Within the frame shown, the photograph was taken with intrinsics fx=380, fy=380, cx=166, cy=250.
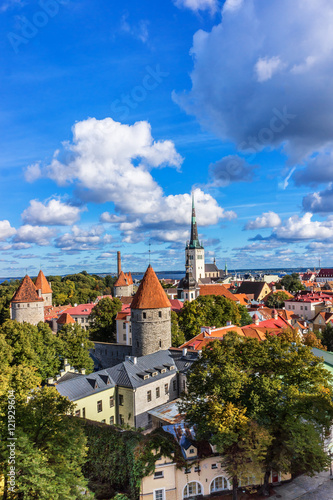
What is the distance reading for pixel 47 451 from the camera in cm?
1460

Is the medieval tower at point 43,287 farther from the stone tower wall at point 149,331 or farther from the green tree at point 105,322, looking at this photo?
the stone tower wall at point 149,331

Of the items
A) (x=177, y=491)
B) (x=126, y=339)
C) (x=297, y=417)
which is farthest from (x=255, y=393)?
(x=126, y=339)

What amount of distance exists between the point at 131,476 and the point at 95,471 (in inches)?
76.8

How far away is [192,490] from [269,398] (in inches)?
269

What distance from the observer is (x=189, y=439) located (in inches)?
799

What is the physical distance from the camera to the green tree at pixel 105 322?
157ft

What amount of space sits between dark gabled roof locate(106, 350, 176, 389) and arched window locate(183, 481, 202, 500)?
8.62 meters

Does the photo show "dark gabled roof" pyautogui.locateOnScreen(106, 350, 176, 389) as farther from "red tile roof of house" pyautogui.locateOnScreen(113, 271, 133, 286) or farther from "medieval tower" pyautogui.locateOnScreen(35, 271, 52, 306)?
"red tile roof of house" pyautogui.locateOnScreen(113, 271, 133, 286)

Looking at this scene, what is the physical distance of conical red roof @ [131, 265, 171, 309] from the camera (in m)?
35.8

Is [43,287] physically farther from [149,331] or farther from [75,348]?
[149,331]

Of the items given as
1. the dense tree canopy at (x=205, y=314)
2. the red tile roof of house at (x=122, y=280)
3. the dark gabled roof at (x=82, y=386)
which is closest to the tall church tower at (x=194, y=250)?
the red tile roof of house at (x=122, y=280)

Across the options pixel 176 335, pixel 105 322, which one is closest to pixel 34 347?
pixel 176 335

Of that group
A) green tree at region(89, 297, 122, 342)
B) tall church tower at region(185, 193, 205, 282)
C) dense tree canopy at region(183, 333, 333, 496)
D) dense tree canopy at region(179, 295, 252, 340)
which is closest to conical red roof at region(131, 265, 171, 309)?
dense tree canopy at region(179, 295, 252, 340)

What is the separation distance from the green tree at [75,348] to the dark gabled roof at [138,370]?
17.9 feet
